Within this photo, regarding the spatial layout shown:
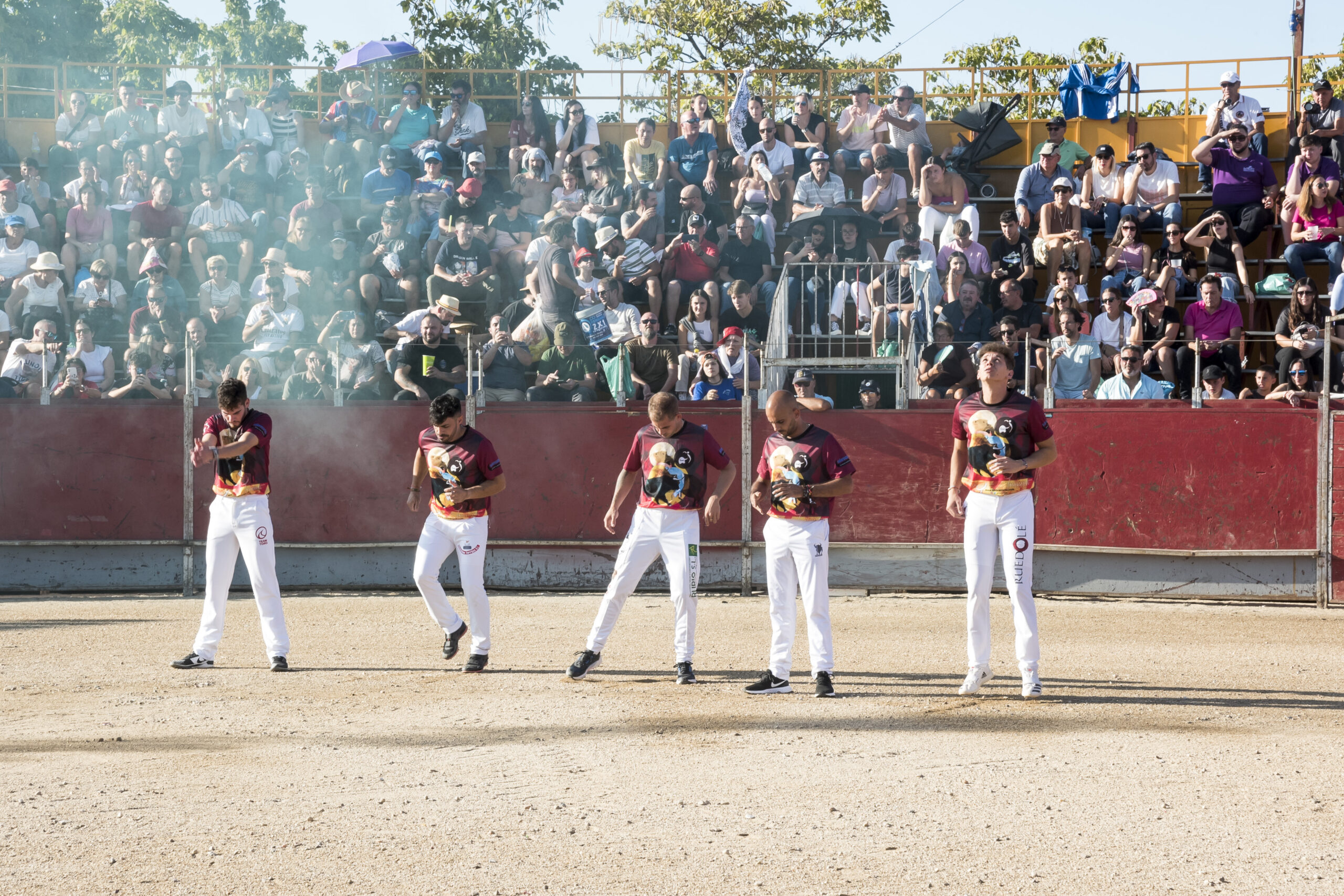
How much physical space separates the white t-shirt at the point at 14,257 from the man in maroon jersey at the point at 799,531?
12749mm

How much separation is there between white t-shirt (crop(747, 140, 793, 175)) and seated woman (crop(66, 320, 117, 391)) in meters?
8.66

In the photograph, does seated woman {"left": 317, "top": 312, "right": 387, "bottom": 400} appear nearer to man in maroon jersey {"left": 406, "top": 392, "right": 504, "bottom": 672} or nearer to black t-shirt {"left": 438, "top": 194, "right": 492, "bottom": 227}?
black t-shirt {"left": 438, "top": 194, "right": 492, "bottom": 227}

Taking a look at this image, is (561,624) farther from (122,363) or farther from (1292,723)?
(122,363)

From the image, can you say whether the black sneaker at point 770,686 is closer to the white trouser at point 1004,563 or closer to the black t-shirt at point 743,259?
the white trouser at point 1004,563

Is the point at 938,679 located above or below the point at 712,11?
below

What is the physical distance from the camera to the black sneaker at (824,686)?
8.48m

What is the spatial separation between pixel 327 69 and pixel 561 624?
13.8 metres

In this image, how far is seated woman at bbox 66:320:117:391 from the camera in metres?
15.5

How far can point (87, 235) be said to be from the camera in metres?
18.3

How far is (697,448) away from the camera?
29.4 feet

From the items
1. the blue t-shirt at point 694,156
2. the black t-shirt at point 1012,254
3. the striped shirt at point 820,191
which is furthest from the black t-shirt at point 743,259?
the black t-shirt at point 1012,254

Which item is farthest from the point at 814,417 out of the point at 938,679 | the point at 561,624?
the point at 938,679

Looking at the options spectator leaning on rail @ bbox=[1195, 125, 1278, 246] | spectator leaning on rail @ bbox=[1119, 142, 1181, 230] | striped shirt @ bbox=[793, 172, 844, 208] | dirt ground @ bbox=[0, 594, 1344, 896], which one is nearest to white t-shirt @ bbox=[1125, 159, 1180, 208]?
spectator leaning on rail @ bbox=[1119, 142, 1181, 230]

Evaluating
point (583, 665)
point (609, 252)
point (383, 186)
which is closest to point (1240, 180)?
point (609, 252)
